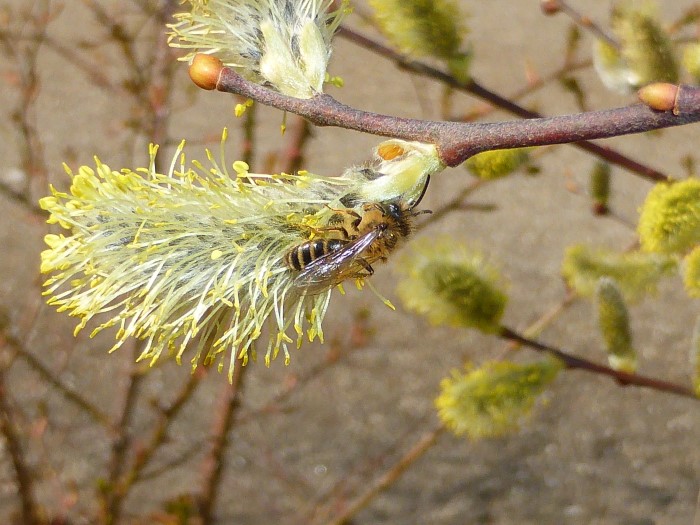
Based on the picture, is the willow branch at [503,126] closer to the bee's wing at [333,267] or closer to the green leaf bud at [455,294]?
the bee's wing at [333,267]

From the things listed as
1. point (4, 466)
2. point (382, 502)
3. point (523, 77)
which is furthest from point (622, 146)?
point (4, 466)

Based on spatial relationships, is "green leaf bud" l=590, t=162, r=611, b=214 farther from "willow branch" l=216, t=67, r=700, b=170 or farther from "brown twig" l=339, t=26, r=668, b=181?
"willow branch" l=216, t=67, r=700, b=170

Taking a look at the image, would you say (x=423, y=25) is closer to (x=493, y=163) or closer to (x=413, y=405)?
(x=493, y=163)

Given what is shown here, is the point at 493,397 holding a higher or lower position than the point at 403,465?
higher

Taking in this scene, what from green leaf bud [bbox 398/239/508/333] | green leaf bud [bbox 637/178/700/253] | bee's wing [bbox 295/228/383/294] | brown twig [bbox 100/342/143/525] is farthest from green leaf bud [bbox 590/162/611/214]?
brown twig [bbox 100/342/143/525]

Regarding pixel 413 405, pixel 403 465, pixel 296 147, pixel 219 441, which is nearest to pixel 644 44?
pixel 296 147

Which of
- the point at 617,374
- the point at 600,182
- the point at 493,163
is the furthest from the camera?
the point at 600,182

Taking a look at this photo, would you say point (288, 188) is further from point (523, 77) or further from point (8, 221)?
point (523, 77)

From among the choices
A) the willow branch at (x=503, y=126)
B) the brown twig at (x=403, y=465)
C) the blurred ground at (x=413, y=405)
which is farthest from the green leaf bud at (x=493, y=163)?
the blurred ground at (x=413, y=405)

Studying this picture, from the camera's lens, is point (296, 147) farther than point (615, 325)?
Yes
